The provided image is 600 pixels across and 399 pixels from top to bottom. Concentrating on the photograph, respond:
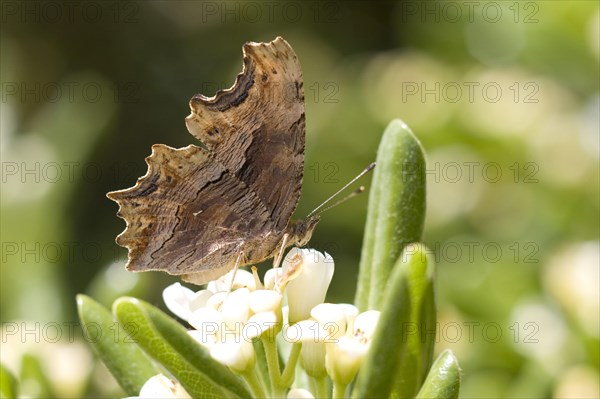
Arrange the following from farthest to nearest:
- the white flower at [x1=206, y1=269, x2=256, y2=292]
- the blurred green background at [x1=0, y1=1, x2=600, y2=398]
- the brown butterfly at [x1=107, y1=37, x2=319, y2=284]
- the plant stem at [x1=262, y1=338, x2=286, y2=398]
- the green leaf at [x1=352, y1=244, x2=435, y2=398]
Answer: the blurred green background at [x1=0, y1=1, x2=600, y2=398], the brown butterfly at [x1=107, y1=37, x2=319, y2=284], the white flower at [x1=206, y1=269, x2=256, y2=292], the plant stem at [x1=262, y1=338, x2=286, y2=398], the green leaf at [x1=352, y1=244, x2=435, y2=398]

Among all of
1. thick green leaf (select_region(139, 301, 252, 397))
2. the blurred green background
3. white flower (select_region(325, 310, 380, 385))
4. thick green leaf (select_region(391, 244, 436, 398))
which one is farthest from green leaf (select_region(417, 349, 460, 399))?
the blurred green background

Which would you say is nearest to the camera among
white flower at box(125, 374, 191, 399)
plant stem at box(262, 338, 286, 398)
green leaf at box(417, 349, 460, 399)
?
green leaf at box(417, 349, 460, 399)

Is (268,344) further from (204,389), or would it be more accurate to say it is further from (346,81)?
(346,81)

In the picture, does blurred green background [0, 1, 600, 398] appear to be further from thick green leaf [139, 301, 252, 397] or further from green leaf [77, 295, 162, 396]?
thick green leaf [139, 301, 252, 397]

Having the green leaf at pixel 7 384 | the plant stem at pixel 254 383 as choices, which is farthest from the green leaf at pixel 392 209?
the green leaf at pixel 7 384

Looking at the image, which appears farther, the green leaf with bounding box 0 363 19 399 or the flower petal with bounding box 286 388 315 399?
the green leaf with bounding box 0 363 19 399

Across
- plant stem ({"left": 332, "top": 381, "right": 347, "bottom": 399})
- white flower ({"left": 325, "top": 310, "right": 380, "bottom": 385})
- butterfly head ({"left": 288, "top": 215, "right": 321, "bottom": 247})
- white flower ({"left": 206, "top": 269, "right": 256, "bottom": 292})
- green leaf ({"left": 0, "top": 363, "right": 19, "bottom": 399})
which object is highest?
butterfly head ({"left": 288, "top": 215, "right": 321, "bottom": 247})

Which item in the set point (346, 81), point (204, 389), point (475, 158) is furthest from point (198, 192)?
point (346, 81)

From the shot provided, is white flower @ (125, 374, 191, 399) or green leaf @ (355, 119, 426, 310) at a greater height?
green leaf @ (355, 119, 426, 310)
